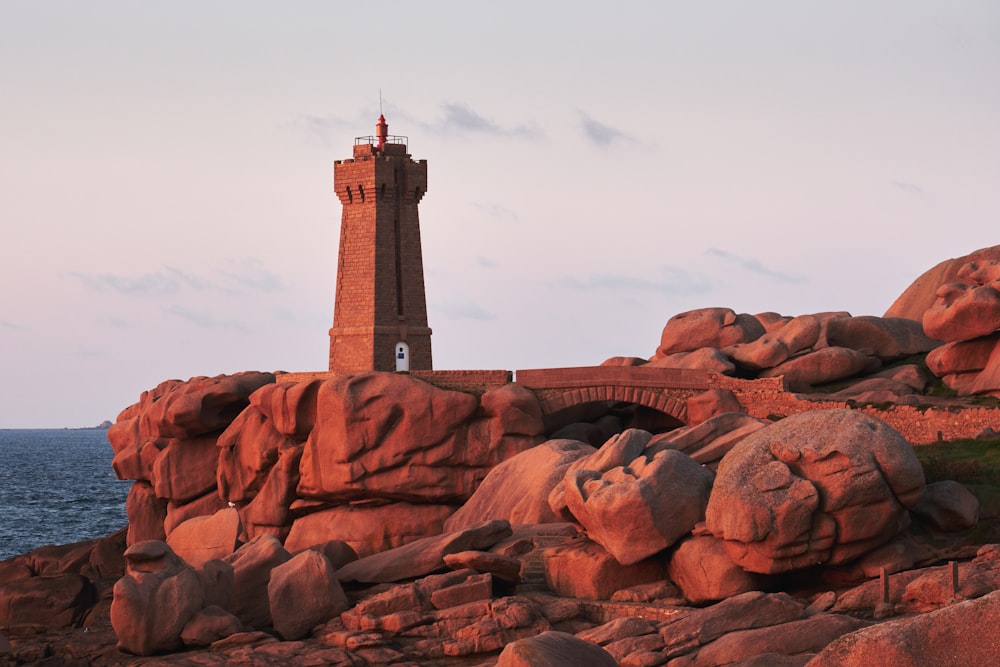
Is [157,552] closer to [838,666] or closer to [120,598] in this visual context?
[120,598]

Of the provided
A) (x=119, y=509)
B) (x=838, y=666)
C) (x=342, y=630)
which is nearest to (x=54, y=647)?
(x=342, y=630)

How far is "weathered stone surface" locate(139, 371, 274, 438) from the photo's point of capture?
4706cm

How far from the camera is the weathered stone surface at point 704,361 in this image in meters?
48.2

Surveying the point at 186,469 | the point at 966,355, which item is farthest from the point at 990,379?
the point at 186,469

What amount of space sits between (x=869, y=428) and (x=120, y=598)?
54.1ft

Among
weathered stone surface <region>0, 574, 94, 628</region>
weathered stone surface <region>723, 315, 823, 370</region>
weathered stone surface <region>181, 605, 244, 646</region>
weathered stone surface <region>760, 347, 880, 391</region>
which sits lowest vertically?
weathered stone surface <region>0, 574, 94, 628</region>

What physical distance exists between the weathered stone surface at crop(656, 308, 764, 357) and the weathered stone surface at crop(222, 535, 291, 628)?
86.2 feet

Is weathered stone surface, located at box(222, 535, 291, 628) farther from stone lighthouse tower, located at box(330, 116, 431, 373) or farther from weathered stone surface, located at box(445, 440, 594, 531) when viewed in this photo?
stone lighthouse tower, located at box(330, 116, 431, 373)

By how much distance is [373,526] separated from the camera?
42219 mm

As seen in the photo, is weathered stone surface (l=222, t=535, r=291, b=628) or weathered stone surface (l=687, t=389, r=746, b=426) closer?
weathered stone surface (l=222, t=535, r=291, b=628)

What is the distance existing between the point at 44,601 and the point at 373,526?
34.5 feet

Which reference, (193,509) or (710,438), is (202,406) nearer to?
(193,509)

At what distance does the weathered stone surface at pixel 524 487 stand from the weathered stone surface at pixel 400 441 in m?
4.68

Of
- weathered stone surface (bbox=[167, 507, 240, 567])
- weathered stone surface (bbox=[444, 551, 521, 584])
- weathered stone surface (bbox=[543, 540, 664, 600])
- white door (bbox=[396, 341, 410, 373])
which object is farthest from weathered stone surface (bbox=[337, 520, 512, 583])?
white door (bbox=[396, 341, 410, 373])
